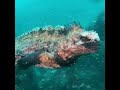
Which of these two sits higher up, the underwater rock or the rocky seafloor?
the underwater rock

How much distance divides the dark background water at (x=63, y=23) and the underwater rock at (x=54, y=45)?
0.03 meters

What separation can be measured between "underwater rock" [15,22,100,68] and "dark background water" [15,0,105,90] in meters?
0.03

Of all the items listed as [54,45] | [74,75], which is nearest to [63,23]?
[54,45]

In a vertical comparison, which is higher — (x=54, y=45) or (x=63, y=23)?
(x=63, y=23)

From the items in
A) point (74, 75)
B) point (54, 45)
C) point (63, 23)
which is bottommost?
point (74, 75)

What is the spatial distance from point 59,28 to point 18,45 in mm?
258

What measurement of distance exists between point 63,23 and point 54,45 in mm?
136

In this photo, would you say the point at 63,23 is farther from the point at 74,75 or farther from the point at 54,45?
the point at 74,75

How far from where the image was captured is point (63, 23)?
1.77 meters

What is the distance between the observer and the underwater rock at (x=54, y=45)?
1.77 meters

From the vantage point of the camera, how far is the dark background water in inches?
68.8
